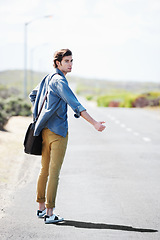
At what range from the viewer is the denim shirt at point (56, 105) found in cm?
572

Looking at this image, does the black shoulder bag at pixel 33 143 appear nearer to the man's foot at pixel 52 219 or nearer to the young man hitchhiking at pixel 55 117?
the young man hitchhiking at pixel 55 117

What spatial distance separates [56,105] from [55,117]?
0.15 m

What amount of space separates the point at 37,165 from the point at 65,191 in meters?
2.94

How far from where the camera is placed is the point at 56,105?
585 cm

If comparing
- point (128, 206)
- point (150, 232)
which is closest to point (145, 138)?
point (128, 206)

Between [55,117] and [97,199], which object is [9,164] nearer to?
[97,199]

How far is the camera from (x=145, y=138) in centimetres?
1662

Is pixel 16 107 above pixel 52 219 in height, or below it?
below

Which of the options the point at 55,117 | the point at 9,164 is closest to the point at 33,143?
the point at 55,117

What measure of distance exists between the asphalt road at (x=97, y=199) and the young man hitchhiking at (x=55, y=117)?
392mm

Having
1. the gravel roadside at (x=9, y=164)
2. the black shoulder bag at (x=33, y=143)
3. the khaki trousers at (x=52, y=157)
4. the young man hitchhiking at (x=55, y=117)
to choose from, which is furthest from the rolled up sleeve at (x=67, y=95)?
the gravel roadside at (x=9, y=164)

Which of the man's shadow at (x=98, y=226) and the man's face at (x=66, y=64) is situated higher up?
the man's face at (x=66, y=64)

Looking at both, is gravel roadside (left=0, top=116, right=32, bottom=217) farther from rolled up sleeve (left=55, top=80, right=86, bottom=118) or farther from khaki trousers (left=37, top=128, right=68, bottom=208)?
rolled up sleeve (left=55, top=80, right=86, bottom=118)

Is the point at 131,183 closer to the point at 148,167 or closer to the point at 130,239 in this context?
the point at 148,167
